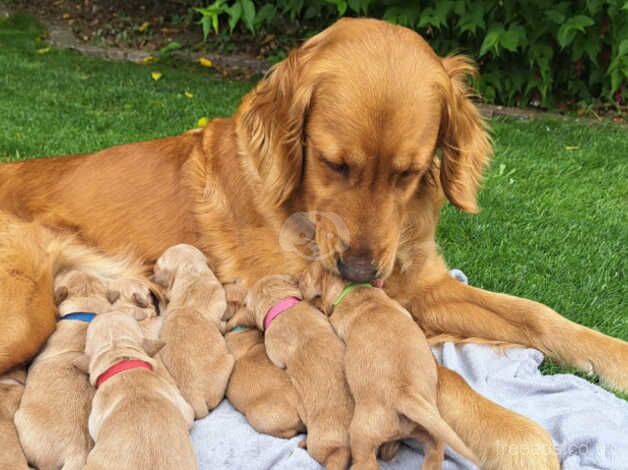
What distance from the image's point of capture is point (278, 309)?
119 inches

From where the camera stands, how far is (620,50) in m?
6.82

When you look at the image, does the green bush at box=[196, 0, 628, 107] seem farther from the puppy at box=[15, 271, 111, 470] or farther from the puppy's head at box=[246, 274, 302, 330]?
the puppy at box=[15, 271, 111, 470]

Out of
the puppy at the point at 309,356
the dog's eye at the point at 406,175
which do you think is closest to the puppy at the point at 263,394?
the puppy at the point at 309,356

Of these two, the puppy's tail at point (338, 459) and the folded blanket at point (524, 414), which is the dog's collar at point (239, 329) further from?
the puppy's tail at point (338, 459)

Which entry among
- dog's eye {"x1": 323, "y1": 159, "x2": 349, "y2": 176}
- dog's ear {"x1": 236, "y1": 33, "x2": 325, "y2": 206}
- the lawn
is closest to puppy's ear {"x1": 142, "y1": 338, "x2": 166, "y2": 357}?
dog's ear {"x1": 236, "y1": 33, "x2": 325, "y2": 206}

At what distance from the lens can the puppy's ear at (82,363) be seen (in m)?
2.63

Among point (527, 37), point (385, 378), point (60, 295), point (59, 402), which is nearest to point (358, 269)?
point (385, 378)

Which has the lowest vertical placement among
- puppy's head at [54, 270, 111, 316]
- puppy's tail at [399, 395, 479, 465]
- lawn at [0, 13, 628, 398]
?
lawn at [0, 13, 628, 398]

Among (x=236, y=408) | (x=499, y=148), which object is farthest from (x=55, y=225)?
(x=499, y=148)

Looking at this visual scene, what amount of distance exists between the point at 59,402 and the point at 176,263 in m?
0.97

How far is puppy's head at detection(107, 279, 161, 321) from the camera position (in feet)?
10.6

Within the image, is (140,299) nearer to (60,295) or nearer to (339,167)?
(60,295)

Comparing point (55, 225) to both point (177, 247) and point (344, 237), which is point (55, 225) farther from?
point (344, 237)

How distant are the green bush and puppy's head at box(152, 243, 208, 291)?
15.3 ft
